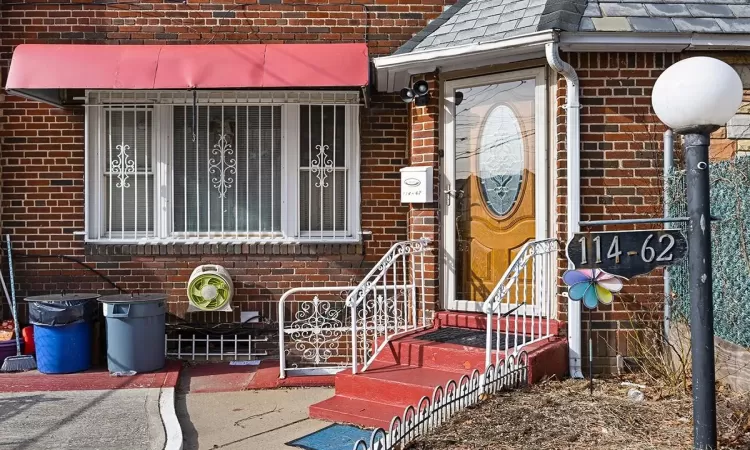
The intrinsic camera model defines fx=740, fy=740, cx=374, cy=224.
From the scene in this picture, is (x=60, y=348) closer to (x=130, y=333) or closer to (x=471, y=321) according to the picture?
(x=130, y=333)

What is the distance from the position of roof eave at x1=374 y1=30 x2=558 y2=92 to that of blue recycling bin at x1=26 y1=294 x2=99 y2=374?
3.73 meters

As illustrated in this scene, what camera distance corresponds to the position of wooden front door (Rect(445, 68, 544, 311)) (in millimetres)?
6762

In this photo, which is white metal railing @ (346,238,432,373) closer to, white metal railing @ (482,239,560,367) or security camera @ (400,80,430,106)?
white metal railing @ (482,239,560,367)

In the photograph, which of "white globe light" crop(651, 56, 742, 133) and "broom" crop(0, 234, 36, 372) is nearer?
"white globe light" crop(651, 56, 742, 133)

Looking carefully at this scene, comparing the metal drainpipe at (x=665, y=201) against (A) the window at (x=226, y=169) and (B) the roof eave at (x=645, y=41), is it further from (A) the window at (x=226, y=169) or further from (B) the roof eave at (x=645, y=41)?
(A) the window at (x=226, y=169)

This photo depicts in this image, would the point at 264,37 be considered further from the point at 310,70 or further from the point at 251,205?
the point at 251,205

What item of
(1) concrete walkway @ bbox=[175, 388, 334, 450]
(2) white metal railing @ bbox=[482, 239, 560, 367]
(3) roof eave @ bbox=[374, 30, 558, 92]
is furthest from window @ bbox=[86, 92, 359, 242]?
(2) white metal railing @ bbox=[482, 239, 560, 367]

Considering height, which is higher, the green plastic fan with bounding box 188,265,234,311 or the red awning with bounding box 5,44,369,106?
the red awning with bounding box 5,44,369,106

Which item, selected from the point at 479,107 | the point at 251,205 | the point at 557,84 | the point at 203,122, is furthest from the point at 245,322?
the point at 557,84

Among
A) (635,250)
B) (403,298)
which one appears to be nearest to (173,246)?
(403,298)

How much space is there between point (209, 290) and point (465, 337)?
2.72 meters

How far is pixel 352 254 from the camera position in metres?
7.96

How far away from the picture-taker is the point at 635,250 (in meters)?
3.91

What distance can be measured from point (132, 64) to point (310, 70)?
173cm
